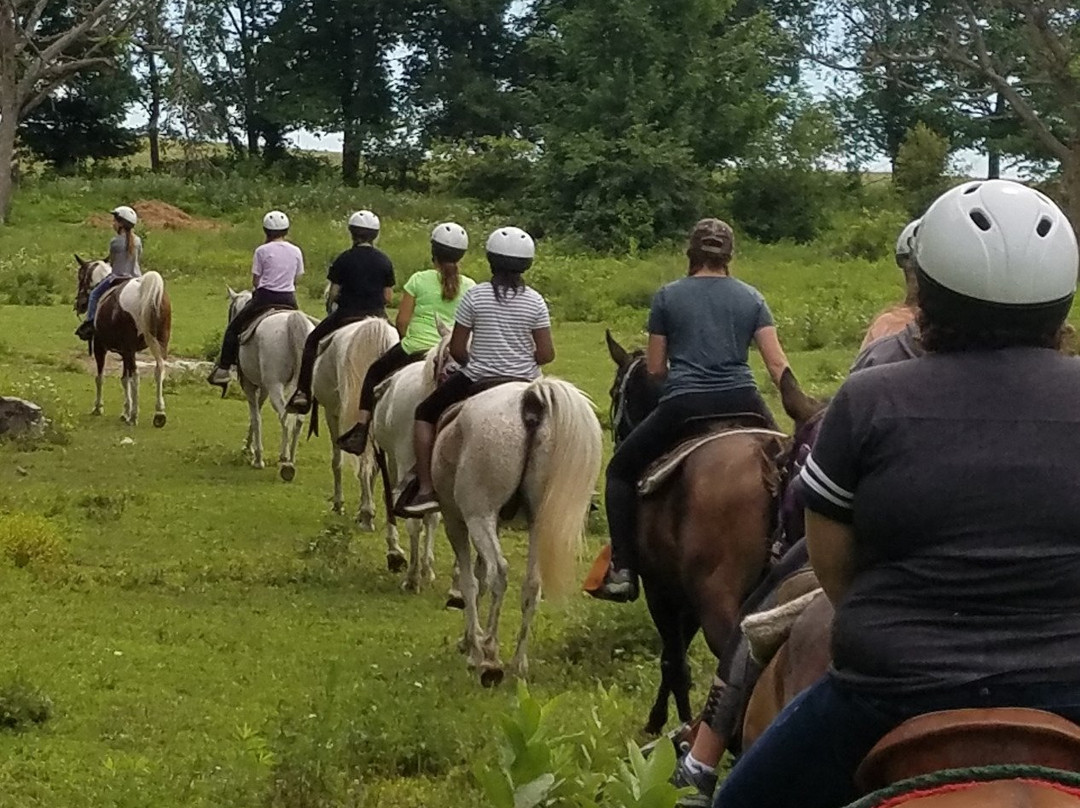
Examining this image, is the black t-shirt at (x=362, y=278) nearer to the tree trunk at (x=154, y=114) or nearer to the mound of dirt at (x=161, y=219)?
the mound of dirt at (x=161, y=219)

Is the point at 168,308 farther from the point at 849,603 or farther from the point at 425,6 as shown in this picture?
the point at 425,6

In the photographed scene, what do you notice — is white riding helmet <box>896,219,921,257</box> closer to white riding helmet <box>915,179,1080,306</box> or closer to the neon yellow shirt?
white riding helmet <box>915,179,1080,306</box>

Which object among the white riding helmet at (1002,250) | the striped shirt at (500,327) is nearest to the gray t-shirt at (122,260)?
the striped shirt at (500,327)

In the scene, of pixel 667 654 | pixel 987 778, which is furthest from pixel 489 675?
pixel 987 778

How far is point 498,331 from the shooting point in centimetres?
865

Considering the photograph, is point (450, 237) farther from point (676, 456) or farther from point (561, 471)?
point (676, 456)

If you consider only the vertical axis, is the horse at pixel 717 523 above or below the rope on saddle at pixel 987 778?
below

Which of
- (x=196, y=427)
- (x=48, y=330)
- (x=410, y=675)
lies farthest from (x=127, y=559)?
(x=48, y=330)

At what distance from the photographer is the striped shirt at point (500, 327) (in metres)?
8.59

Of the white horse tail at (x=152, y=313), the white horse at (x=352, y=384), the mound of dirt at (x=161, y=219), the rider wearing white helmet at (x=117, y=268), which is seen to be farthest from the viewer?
the mound of dirt at (x=161, y=219)

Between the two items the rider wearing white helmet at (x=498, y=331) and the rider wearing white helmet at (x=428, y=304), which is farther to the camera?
the rider wearing white helmet at (x=428, y=304)

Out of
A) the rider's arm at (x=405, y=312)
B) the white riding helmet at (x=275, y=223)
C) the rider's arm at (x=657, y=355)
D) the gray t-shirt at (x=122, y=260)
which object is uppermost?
the rider's arm at (x=657, y=355)

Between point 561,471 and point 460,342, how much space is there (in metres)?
0.98

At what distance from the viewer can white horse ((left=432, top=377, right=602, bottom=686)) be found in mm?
8156
